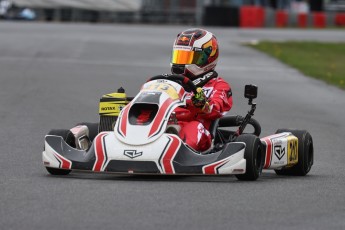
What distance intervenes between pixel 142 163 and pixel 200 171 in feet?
1.40

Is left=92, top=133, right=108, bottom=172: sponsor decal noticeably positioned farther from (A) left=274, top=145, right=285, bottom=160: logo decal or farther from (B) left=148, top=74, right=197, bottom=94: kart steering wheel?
(A) left=274, top=145, right=285, bottom=160: logo decal

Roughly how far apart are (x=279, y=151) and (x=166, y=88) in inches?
46.4

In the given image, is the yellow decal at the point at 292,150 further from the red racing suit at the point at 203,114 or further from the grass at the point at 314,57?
the grass at the point at 314,57

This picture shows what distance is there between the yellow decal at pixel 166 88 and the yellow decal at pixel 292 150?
1226 mm

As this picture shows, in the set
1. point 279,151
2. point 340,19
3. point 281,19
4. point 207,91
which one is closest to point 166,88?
point 207,91

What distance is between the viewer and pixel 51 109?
15.6 meters

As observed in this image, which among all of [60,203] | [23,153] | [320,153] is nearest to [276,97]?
[320,153]

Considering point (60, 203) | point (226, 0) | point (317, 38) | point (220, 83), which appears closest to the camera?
point (60, 203)

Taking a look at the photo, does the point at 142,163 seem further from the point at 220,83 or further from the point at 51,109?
the point at 51,109

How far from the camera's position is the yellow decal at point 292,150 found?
959cm

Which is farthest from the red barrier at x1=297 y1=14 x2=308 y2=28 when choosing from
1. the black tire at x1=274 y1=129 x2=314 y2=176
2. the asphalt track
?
the black tire at x1=274 y1=129 x2=314 y2=176

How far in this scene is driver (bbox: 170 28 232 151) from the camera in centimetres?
919

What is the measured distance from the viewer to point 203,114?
9297mm

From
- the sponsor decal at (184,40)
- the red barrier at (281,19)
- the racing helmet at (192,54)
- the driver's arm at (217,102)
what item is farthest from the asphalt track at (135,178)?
the red barrier at (281,19)
